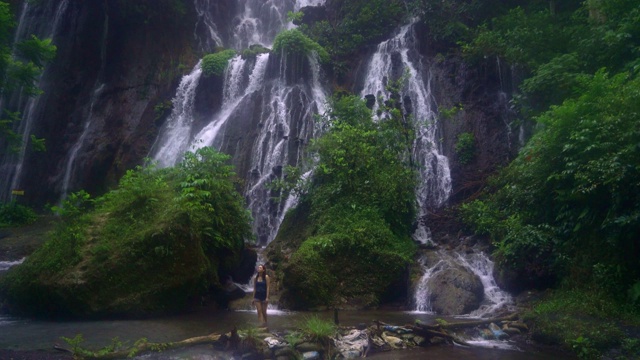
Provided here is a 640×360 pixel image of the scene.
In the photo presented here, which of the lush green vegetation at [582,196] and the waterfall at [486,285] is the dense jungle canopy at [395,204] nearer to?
the lush green vegetation at [582,196]

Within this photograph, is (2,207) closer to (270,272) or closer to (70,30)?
(70,30)

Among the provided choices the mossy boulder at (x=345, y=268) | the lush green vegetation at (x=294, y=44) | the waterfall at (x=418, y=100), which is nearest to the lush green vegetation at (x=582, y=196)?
the waterfall at (x=418, y=100)

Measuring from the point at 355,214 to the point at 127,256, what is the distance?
640cm

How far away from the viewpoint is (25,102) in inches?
1081

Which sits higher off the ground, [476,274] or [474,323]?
[476,274]

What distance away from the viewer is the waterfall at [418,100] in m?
19.0

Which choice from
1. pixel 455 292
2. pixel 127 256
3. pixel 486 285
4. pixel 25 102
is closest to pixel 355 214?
pixel 455 292

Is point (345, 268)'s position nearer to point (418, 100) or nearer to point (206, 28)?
point (418, 100)

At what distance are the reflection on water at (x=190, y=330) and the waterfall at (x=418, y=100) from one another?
6.51 metres

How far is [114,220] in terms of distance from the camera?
13.2m

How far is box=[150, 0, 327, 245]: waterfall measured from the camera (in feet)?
65.6

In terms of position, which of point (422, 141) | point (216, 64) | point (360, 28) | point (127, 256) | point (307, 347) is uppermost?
point (360, 28)

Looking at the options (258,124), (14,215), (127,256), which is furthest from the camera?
(258,124)

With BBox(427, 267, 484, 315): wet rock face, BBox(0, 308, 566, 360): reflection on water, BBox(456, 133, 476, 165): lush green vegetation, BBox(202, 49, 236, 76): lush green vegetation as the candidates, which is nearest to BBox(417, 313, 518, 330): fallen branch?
BBox(0, 308, 566, 360): reflection on water
